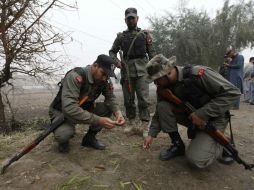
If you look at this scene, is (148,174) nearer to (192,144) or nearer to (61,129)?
(192,144)

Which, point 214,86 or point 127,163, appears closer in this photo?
point 214,86

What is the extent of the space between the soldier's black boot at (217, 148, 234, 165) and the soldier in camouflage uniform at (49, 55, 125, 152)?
4.25 feet

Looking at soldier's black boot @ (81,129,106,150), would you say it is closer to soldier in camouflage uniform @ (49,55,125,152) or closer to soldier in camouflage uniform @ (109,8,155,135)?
soldier in camouflage uniform @ (49,55,125,152)

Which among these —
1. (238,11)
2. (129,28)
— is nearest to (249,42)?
(238,11)

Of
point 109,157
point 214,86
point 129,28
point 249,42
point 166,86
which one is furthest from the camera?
point 249,42

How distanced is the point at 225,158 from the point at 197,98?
938 millimetres

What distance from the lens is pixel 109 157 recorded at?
14.4ft

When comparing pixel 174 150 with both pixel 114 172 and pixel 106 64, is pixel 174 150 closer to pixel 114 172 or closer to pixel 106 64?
pixel 114 172

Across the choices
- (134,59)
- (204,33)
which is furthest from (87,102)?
(204,33)

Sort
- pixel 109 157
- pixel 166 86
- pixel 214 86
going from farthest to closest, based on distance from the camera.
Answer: pixel 109 157
pixel 166 86
pixel 214 86

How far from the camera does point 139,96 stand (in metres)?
5.99

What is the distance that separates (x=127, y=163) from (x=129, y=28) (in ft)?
8.66

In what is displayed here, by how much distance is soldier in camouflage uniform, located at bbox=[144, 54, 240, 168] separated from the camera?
12.4 feet

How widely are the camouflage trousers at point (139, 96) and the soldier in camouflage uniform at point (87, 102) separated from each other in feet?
4.54
